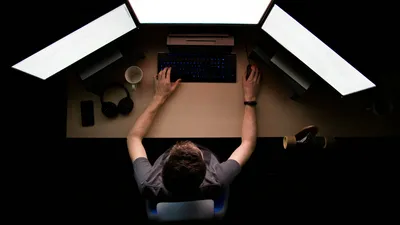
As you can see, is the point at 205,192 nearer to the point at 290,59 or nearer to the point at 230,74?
the point at 230,74

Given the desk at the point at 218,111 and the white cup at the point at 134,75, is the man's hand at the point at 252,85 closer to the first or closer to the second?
the desk at the point at 218,111

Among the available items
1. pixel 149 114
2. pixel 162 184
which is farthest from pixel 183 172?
pixel 149 114

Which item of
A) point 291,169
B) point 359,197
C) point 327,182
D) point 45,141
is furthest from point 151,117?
point 359,197

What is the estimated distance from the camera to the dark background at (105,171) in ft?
6.71

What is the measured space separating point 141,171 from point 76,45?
58 centimetres

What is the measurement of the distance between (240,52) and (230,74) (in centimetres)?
13

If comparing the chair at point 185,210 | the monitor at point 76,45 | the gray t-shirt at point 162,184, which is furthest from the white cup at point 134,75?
the chair at point 185,210

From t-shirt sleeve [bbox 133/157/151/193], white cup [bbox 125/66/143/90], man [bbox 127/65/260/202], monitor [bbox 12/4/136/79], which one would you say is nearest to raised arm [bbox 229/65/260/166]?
man [bbox 127/65/260/202]

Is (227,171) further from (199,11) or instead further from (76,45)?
(76,45)

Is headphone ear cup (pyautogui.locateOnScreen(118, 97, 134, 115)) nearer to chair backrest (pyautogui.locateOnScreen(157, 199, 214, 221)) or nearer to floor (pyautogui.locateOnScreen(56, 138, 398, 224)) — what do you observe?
chair backrest (pyautogui.locateOnScreen(157, 199, 214, 221))

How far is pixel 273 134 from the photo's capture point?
1.61 m

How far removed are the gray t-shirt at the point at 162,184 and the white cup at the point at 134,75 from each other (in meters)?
0.36

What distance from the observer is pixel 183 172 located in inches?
49.3

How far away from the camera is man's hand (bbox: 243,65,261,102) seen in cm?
160
